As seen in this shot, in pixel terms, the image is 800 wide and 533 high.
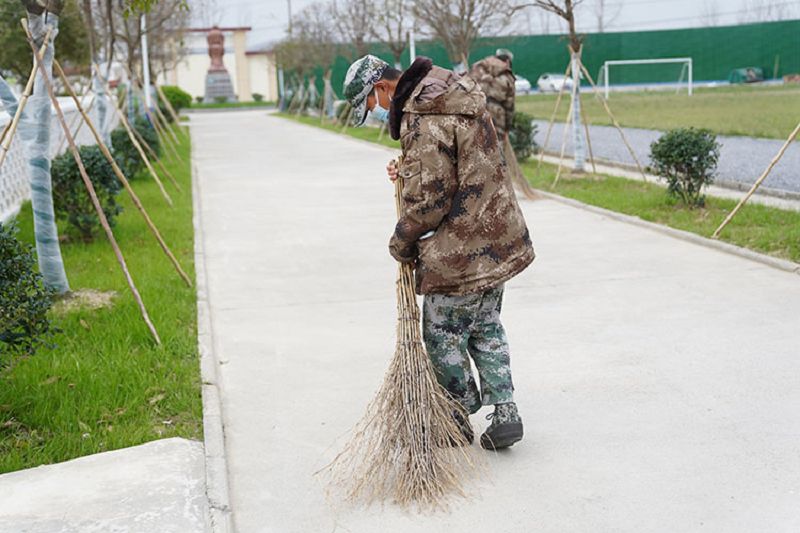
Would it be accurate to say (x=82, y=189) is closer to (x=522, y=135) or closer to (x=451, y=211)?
(x=451, y=211)

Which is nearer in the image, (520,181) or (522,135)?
(520,181)

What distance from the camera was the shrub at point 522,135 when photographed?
14.5 metres

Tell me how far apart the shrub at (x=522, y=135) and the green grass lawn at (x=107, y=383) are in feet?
27.0

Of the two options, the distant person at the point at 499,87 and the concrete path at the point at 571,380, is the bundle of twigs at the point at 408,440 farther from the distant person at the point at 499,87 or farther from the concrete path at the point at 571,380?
the distant person at the point at 499,87

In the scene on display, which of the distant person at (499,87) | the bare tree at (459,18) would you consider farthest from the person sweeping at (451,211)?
the bare tree at (459,18)

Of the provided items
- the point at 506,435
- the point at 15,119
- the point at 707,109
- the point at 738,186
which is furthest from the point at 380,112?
the point at 707,109

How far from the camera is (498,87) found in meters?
10.8

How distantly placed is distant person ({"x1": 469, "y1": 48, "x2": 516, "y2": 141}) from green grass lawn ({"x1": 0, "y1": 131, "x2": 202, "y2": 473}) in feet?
15.9

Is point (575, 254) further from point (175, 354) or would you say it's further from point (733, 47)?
point (733, 47)

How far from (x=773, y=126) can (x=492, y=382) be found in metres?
17.8

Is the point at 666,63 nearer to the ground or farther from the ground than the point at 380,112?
nearer to the ground

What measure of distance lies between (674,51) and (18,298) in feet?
137

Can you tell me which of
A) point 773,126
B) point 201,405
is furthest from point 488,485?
point 773,126

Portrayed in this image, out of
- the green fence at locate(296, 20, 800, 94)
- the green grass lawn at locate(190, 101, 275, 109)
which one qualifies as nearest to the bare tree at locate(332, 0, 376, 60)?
the green fence at locate(296, 20, 800, 94)
